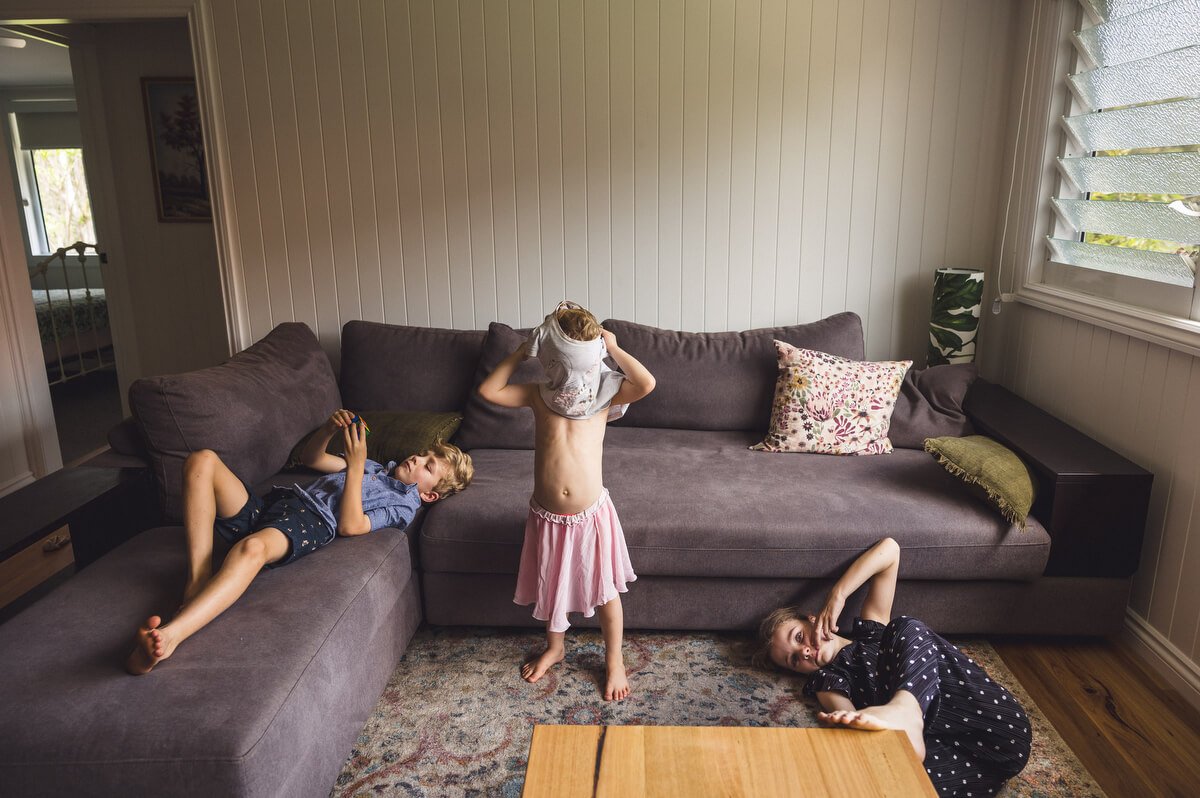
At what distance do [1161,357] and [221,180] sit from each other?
3.41 m

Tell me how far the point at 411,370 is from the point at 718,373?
1172 mm

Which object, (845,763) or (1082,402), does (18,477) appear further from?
(1082,402)

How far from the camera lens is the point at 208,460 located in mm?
2074

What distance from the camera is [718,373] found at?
3.01 meters

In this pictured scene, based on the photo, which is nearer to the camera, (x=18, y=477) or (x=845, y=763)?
(x=845, y=763)

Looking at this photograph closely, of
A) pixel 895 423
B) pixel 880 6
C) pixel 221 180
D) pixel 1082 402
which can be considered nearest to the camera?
pixel 1082 402

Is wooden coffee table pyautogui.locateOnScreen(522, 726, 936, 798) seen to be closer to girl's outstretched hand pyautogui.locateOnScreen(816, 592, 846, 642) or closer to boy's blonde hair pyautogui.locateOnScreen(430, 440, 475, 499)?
girl's outstretched hand pyautogui.locateOnScreen(816, 592, 846, 642)

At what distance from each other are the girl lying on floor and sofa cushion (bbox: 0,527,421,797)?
1052 mm

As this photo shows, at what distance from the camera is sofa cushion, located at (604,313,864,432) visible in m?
Result: 3.00

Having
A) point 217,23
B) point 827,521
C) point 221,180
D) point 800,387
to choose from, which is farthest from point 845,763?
point 217,23

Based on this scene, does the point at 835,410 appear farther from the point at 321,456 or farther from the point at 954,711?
the point at 321,456

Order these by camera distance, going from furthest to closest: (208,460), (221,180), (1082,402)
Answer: (221,180)
(1082,402)
(208,460)

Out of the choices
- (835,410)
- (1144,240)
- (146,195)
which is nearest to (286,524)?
(835,410)

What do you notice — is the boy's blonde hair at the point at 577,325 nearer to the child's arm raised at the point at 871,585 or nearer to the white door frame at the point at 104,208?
the child's arm raised at the point at 871,585
